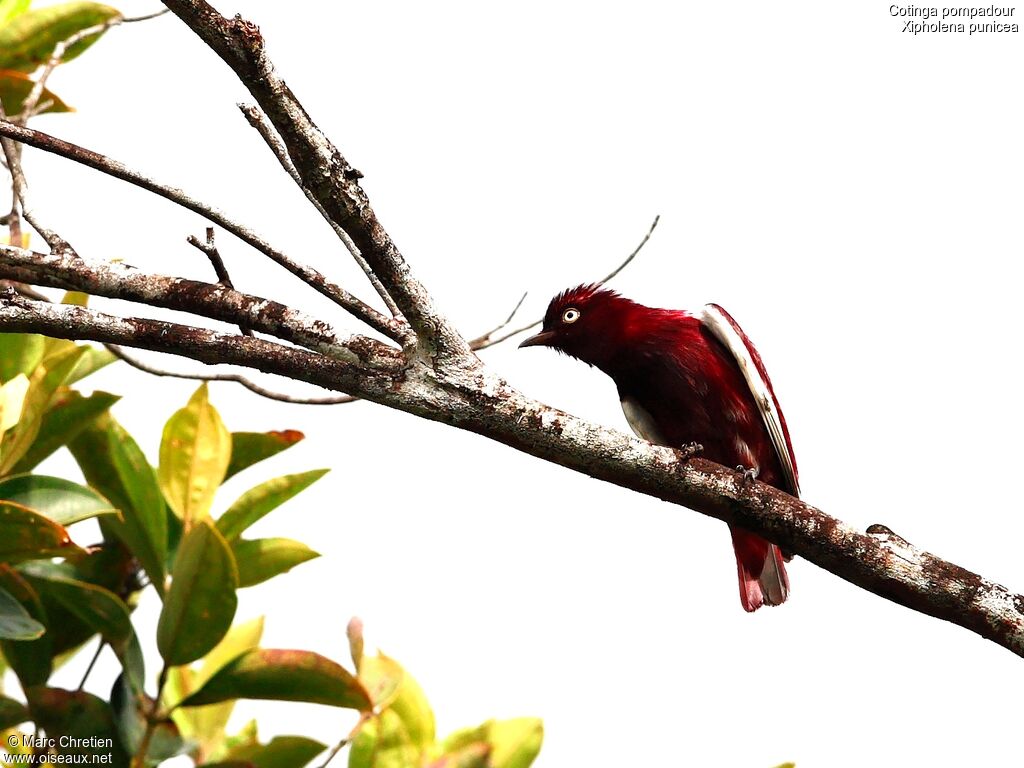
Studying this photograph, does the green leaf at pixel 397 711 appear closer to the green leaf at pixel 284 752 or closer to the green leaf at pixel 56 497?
the green leaf at pixel 284 752

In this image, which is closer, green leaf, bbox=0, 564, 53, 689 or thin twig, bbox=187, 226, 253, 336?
thin twig, bbox=187, 226, 253, 336

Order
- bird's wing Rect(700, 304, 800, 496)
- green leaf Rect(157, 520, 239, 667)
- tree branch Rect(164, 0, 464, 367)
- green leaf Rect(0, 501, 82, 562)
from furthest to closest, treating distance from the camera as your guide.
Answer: bird's wing Rect(700, 304, 800, 496) → green leaf Rect(0, 501, 82, 562) → green leaf Rect(157, 520, 239, 667) → tree branch Rect(164, 0, 464, 367)

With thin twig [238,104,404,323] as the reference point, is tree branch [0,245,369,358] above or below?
below

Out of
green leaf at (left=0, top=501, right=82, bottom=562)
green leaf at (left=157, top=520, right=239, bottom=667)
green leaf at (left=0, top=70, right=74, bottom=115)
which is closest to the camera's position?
green leaf at (left=157, top=520, right=239, bottom=667)

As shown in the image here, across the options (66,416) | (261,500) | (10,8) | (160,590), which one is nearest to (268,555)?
(261,500)

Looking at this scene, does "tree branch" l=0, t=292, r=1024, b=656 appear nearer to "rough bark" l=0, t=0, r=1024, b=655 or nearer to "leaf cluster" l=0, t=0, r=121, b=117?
"rough bark" l=0, t=0, r=1024, b=655

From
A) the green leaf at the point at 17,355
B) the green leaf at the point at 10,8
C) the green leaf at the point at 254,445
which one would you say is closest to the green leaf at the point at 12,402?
the green leaf at the point at 17,355

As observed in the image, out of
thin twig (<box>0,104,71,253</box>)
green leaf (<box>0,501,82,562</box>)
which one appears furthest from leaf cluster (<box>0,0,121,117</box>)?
green leaf (<box>0,501,82,562</box>)

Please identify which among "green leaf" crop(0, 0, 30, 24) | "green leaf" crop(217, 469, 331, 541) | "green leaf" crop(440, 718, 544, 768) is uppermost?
"green leaf" crop(0, 0, 30, 24)
